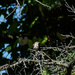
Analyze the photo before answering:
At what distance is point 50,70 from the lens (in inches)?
139

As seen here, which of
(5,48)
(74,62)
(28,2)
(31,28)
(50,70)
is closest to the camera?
(74,62)

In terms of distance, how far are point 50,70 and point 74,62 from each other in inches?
59.2

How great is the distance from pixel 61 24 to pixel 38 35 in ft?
2.46

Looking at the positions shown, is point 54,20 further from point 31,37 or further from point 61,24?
point 31,37

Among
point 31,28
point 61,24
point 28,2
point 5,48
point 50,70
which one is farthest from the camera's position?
point 61,24

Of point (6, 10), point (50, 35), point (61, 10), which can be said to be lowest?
point (50, 35)

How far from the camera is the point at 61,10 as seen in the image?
5.42 metres

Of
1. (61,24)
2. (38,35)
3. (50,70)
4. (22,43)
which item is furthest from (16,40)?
(50,70)

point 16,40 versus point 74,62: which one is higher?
point 74,62

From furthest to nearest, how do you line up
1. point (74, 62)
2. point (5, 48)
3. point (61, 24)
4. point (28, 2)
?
point (61, 24) → point (5, 48) → point (28, 2) → point (74, 62)

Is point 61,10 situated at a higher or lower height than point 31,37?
higher

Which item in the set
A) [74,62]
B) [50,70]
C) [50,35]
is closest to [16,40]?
[50,35]

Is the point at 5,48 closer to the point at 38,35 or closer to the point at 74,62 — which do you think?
the point at 38,35

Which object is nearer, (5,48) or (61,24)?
(5,48)
